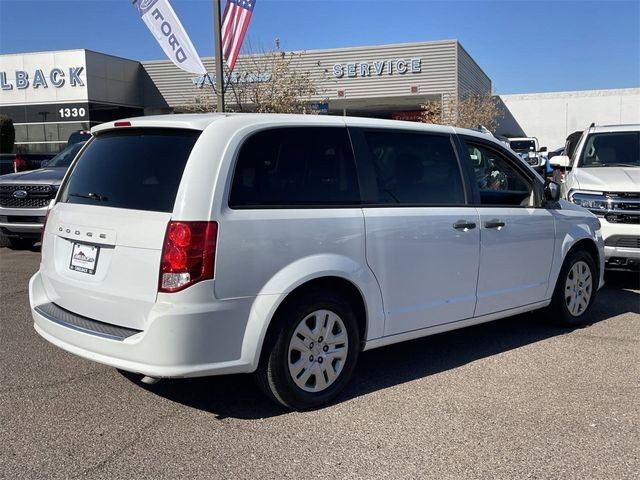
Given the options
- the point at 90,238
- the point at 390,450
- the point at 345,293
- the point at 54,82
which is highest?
the point at 54,82

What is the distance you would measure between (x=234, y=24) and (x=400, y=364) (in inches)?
330

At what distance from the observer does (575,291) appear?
20.0ft

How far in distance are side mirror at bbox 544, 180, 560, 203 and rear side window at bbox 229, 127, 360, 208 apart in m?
2.29

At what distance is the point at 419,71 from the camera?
29203 millimetres

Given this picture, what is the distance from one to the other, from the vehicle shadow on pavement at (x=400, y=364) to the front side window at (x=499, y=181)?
4.26 ft

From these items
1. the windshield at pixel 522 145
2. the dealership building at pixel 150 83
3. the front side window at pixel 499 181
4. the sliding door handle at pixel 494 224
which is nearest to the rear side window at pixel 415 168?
the sliding door handle at pixel 494 224

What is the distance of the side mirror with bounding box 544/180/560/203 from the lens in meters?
5.66

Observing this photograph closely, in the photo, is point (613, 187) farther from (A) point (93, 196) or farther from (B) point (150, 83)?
(B) point (150, 83)

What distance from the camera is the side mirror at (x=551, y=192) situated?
566 centimetres

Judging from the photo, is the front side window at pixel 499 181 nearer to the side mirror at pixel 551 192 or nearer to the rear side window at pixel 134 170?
the side mirror at pixel 551 192

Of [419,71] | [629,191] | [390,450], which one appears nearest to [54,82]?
[419,71]

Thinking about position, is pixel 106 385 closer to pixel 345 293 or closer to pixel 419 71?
pixel 345 293

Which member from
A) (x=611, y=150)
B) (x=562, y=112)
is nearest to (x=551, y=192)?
(x=611, y=150)

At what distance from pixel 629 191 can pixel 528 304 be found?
284cm
